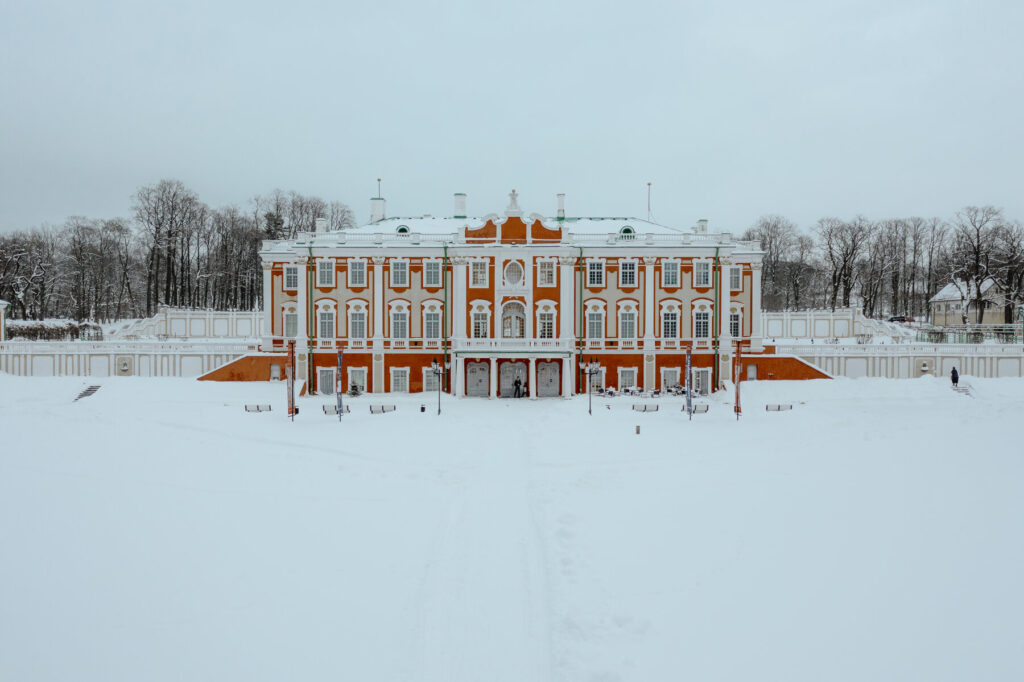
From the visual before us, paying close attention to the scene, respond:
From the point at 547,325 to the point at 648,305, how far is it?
618 cm

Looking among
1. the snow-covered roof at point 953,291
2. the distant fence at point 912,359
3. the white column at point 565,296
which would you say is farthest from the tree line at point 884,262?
the white column at point 565,296

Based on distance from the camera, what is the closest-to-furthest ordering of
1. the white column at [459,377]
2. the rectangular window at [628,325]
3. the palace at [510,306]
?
the white column at [459,377]
the palace at [510,306]
the rectangular window at [628,325]

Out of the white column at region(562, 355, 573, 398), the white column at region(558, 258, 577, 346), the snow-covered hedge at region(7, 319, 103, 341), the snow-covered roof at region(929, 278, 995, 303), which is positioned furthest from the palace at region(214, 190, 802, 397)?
the snow-covered roof at region(929, 278, 995, 303)

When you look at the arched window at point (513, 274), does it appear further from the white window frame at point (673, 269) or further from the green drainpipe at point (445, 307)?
the white window frame at point (673, 269)

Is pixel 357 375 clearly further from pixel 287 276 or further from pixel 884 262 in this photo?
pixel 884 262

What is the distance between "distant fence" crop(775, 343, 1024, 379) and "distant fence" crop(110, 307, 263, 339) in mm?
38717

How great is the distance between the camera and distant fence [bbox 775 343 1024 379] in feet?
120

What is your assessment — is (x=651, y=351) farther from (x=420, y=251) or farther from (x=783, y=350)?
(x=420, y=251)

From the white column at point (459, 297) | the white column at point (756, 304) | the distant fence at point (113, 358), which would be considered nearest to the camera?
the white column at point (459, 297)

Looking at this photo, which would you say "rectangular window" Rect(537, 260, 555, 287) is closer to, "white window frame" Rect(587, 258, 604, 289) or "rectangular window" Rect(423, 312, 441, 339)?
"white window frame" Rect(587, 258, 604, 289)

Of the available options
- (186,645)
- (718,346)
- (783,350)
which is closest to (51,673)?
(186,645)

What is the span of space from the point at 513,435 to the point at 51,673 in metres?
17.1

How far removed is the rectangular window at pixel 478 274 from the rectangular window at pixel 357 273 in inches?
250

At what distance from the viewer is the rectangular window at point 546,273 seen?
35531 millimetres
